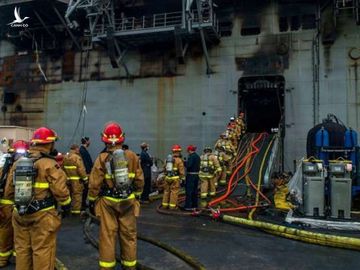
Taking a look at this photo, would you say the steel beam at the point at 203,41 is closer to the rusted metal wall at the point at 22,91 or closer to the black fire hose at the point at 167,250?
the rusted metal wall at the point at 22,91

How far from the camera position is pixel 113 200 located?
4766 mm

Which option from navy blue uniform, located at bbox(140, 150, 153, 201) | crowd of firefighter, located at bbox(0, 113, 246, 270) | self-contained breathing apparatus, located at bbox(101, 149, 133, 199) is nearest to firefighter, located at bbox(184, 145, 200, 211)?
navy blue uniform, located at bbox(140, 150, 153, 201)

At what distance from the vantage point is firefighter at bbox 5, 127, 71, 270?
13.7 ft

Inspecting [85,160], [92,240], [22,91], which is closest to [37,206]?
[92,240]

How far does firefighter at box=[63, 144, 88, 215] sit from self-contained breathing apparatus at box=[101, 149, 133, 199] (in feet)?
13.6

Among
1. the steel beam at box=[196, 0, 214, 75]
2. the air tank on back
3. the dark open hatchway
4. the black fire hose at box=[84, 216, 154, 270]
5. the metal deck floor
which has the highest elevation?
the steel beam at box=[196, 0, 214, 75]

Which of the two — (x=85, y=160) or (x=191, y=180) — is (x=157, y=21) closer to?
(x=85, y=160)

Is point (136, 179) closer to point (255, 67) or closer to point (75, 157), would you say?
point (75, 157)

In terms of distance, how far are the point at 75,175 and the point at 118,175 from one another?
465 centimetres

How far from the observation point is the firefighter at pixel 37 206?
4164mm

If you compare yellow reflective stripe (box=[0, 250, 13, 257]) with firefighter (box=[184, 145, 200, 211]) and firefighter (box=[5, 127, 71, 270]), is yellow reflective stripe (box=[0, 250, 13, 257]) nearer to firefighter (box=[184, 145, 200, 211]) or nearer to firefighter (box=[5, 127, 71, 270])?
firefighter (box=[5, 127, 71, 270])

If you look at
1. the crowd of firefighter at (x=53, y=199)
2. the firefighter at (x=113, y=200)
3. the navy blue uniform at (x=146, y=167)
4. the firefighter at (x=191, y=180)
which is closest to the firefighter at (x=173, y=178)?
the firefighter at (x=191, y=180)

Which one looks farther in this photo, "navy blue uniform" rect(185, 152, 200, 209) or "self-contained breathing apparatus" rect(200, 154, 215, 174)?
"self-contained breathing apparatus" rect(200, 154, 215, 174)

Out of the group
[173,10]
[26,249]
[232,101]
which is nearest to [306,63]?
[232,101]
